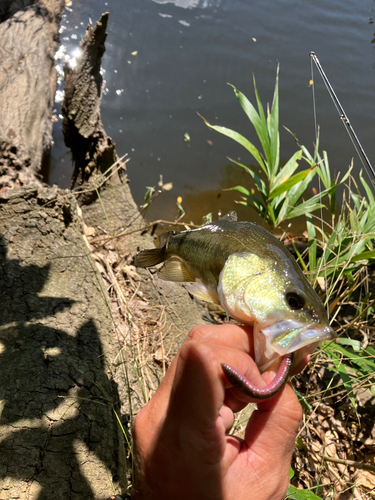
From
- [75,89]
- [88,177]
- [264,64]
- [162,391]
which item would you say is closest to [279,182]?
[88,177]

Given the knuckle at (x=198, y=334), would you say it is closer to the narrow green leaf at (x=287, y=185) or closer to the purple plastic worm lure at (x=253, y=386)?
the purple plastic worm lure at (x=253, y=386)

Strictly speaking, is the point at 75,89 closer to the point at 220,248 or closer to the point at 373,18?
the point at 220,248

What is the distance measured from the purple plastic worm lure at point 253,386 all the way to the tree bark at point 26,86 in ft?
8.59

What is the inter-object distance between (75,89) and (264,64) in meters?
4.58

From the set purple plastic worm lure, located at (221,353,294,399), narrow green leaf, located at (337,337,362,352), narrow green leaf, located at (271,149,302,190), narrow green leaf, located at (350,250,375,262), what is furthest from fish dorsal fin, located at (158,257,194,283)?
narrow green leaf, located at (271,149,302,190)

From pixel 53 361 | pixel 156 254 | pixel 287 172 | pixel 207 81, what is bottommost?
pixel 53 361

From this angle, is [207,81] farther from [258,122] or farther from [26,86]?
[26,86]

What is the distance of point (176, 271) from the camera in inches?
79.7

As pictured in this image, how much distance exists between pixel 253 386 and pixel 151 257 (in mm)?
1227

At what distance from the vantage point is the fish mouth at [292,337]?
4.04ft

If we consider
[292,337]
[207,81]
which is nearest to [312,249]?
[292,337]

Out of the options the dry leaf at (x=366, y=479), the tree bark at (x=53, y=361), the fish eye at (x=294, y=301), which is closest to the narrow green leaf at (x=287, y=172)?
the tree bark at (x=53, y=361)

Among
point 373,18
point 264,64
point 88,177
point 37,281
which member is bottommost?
point 37,281

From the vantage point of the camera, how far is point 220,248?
1630mm
